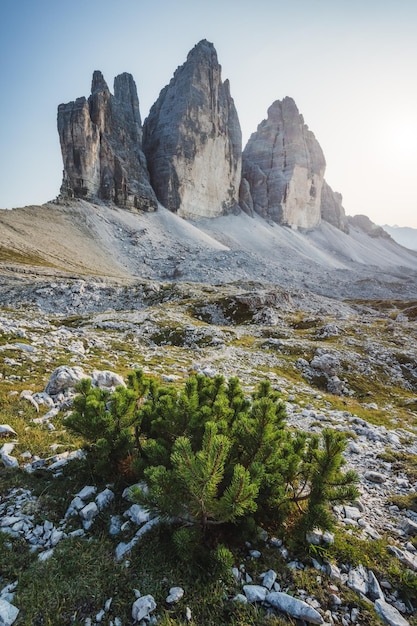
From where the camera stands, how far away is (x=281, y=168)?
182875mm

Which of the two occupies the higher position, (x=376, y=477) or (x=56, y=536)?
(x=56, y=536)

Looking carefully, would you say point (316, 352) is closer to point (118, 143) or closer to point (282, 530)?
point (282, 530)

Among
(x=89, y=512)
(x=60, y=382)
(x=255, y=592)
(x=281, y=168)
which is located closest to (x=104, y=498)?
(x=89, y=512)

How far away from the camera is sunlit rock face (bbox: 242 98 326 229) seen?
579 ft

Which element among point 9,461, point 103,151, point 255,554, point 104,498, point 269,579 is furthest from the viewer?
point 103,151

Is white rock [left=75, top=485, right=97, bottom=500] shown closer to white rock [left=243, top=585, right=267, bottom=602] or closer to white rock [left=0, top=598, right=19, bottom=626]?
white rock [left=0, top=598, right=19, bottom=626]

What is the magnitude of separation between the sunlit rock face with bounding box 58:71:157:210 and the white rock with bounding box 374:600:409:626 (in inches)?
4620

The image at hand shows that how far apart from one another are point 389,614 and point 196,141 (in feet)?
527

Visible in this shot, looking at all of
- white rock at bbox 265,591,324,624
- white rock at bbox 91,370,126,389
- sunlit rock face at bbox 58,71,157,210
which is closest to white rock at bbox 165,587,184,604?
white rock at bbox 265,591,324,624

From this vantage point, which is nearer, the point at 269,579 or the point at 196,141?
the point at 269,579

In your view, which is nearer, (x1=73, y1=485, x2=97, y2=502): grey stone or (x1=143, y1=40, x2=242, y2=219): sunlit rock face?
(x1=73, y1=485, x2=97, y2=502): grey stone

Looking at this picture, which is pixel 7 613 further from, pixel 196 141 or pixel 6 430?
pixel 196 141

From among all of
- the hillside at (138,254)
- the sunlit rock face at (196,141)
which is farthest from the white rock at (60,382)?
the sunlit rock face at (196,141)

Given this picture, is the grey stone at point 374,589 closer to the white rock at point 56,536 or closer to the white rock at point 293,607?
the white rock at point 293,607
